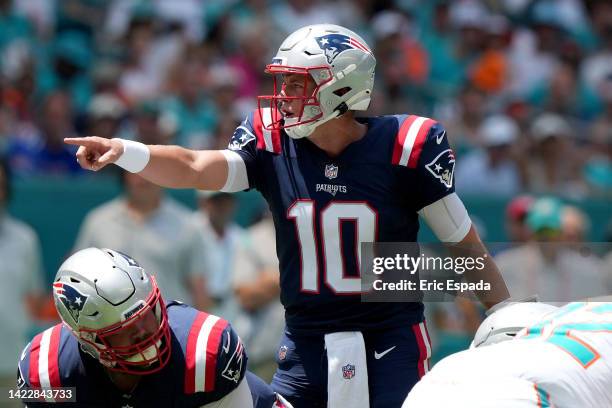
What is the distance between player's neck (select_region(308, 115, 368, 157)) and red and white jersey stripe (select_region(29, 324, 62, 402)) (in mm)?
1216

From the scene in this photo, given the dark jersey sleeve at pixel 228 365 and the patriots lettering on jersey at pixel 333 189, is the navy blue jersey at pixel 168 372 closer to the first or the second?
the dark jersey sleeve at pixel 228 365

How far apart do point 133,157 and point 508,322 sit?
1438 millimetres

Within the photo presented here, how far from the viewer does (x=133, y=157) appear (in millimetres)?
4227

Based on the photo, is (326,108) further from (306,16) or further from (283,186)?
(306,16)

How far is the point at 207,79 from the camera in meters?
10.5

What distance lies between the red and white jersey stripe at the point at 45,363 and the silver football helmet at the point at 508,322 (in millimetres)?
1450

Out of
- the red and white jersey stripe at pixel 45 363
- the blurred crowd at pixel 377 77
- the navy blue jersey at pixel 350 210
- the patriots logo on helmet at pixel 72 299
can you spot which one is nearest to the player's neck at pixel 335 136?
the navy blue jersey at pixel 350 210

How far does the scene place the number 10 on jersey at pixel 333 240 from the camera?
14.4ft

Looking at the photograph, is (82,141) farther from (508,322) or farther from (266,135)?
(508,322)

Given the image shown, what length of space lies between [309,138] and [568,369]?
1.53m

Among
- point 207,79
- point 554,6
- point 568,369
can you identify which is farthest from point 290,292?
point 554,6

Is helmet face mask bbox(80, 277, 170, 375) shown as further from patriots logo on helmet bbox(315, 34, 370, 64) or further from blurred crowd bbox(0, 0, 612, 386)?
blurred crowd bbox(0, 0, 612, 386)

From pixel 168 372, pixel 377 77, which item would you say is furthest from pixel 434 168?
pixel 377 77

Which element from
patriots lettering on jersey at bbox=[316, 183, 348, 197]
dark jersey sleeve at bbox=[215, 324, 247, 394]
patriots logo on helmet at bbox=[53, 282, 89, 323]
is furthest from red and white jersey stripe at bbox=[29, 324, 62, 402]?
patriots lettering on jersey at bbox=[316, 183, 348, 197]
